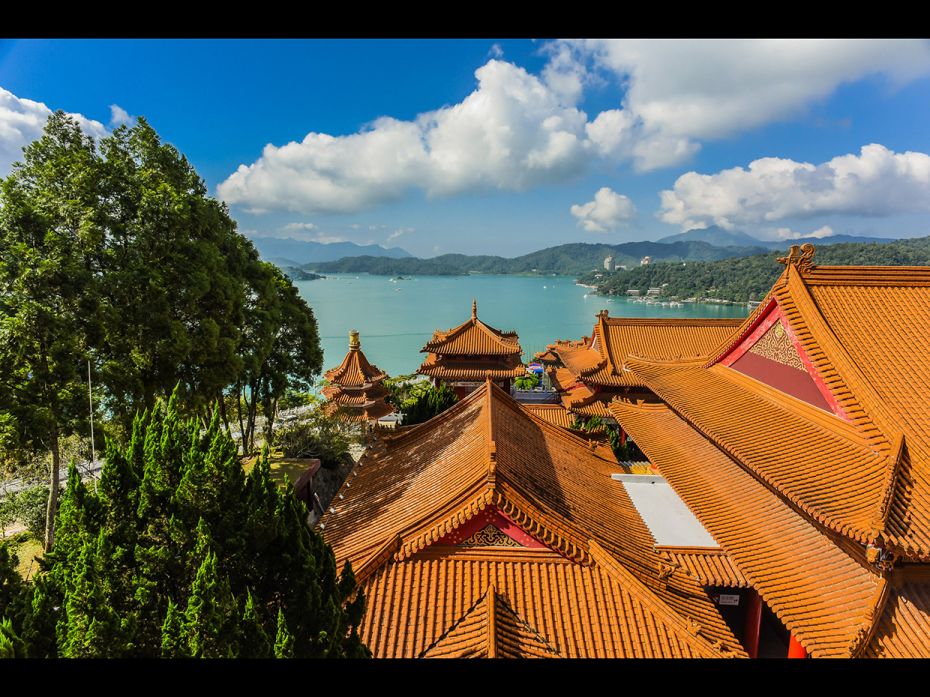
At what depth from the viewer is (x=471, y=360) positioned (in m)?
26.9

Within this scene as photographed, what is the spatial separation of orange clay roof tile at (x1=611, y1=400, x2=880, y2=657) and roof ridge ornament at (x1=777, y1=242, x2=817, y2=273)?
13.4 feet

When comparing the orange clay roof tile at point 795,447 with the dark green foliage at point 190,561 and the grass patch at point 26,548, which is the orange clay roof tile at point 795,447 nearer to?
the dark green foliage at point 190,561

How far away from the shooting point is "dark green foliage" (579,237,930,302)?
10625 cm

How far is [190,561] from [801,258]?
35.1ft

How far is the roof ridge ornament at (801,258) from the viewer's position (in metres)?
9.15

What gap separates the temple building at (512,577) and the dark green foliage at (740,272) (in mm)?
117161

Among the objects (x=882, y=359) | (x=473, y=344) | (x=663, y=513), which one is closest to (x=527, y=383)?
(x=473, y=344)

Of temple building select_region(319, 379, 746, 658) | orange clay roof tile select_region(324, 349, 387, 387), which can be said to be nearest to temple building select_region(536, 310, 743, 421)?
orange clay roof tile select_region(324, 349, 387, 387)

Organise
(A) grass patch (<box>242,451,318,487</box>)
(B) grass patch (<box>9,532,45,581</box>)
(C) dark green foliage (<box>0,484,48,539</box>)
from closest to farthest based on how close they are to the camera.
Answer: (B) grass patch (<box>9,532,45,581</box>) → (C) dark green foliage (<box>0,484,48,539</box>) → (A) grass patch (<box>242,451,318,487</box>)

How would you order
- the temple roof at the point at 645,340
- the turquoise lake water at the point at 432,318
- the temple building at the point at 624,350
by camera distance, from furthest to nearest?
the turquoise lake water at the point at 432,318 → the temple roof at the point at 645,340 → the temple building at the point at 624,350

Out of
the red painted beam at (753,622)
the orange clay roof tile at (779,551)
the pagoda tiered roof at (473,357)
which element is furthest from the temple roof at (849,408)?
the pagoda tiered roof at (473,357)

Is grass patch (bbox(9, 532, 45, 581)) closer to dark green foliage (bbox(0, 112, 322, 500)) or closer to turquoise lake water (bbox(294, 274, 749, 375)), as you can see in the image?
dark green foliage (bbox(0, 112, 322, 500))
